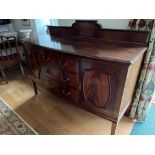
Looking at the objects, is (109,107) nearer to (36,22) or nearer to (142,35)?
(142,35)

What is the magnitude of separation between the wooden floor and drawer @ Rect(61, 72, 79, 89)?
540 mm

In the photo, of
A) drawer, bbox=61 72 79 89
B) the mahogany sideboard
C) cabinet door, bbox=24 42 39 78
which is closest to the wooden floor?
the mahogany sideboard

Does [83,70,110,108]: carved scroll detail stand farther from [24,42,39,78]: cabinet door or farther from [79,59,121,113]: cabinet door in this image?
[24,42,39,78]: cabinet door

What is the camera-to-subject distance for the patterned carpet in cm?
150

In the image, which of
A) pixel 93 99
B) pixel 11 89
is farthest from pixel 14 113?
pixel 93 99

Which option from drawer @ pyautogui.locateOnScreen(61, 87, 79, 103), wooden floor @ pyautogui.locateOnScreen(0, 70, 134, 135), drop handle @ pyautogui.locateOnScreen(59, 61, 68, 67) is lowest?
wooden floor @ pyautogui.locateOnScreen(0, 70, 134, 135)

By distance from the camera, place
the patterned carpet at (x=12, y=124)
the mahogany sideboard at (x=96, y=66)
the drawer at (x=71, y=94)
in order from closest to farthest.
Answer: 1. the mahogany sideboard at (x=96, y=66)
2. the drawer at (x=71, y=94)
3. the patterned carpet at (x=12, y=124)

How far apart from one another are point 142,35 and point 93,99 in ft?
2.24

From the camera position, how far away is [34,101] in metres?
1.98

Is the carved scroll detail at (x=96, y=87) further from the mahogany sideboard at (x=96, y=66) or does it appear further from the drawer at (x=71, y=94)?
the drawer at (x=71, y=94)

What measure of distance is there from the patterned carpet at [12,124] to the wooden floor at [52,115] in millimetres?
54

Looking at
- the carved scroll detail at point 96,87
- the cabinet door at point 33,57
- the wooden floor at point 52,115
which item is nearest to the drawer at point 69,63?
the carved scroll detail at point 96,87

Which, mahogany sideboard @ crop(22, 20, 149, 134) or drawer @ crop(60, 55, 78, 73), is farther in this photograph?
drawer @ crop(60, 55, 78, 73)

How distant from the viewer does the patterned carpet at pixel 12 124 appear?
1.50 metres
